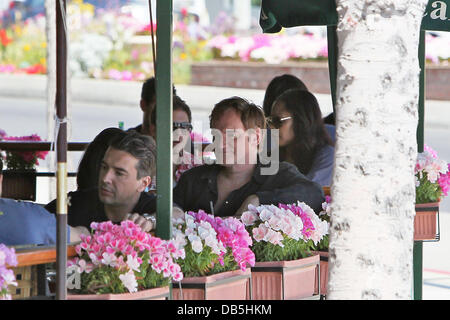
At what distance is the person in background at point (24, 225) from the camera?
3.34 m

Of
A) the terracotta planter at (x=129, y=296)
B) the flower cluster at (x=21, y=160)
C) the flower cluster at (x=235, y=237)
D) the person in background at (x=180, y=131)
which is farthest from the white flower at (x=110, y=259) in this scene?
the flower cluster at (x=21, y=160)

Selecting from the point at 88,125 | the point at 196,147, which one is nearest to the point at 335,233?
the point at 196,147

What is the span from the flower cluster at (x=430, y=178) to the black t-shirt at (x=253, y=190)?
92 centimetres

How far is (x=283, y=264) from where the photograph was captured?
12.1ft

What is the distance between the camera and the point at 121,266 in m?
3.05

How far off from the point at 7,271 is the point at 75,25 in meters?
16.0

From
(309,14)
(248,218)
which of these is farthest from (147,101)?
(248,218)

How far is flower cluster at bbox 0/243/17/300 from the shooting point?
2832mm

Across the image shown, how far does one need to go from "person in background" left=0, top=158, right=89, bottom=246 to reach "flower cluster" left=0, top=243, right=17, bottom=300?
45 cm

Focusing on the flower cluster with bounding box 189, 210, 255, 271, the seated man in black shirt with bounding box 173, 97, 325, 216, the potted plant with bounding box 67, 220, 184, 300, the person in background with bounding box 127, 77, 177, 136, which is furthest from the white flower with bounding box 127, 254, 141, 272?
the person in background with bounding box 127, 77, 177, 136

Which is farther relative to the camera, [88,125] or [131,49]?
[131,49]

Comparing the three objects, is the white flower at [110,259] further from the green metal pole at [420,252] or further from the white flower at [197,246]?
the green metal pole at [420,252]

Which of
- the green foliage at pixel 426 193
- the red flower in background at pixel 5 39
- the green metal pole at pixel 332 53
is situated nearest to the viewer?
the green foliage at pixel 426 193
